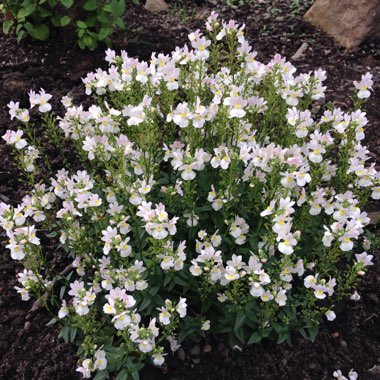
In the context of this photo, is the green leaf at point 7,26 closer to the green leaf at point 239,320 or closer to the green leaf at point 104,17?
the green leaf at point 104,17

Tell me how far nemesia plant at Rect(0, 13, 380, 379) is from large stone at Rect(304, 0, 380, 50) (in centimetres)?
373

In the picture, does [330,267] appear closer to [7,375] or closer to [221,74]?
[221,74]

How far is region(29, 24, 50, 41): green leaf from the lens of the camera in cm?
634

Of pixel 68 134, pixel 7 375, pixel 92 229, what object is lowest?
pixel 7 375

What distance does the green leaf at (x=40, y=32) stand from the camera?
634 cm

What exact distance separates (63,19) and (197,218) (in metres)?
3.56

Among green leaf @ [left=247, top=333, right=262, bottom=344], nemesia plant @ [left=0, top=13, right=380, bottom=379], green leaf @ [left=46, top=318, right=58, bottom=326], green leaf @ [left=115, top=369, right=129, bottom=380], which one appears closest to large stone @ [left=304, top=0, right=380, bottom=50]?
nemesia plant @ [left=0, top=13, right=380, bottom=379]

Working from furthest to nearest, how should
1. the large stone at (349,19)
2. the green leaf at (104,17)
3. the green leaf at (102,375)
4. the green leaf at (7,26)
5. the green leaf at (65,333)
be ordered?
the large stone at (349,19) < the green leaf at (7,26) < the green leaf at (104,17) < the green leaf at (65,333) < the green leaf at (102,375)

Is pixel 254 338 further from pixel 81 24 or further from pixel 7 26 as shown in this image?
pixel 7 26

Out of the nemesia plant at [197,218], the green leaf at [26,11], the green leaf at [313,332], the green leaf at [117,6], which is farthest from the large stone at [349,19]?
the green leaf at [313,332]

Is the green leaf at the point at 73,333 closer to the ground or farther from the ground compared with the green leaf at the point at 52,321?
farther from the ground

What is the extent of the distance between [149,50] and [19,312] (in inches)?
153

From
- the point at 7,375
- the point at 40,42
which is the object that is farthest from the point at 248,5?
the point at 7,375

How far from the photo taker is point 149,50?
6766 millimetres
